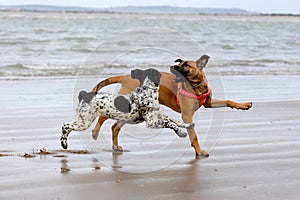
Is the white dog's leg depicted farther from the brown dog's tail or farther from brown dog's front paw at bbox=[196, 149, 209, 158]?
brown dog's front paw at bbox=[196, 149, 209, 158]

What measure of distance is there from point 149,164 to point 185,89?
2.54 ft

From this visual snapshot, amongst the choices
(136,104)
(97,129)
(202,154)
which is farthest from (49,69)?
(136,104)

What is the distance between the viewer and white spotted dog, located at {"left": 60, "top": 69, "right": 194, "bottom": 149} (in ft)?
18.4

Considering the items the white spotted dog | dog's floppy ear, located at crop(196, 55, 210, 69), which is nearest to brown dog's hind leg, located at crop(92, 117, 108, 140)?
the white spotted dog

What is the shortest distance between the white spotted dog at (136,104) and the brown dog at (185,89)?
0.73ft

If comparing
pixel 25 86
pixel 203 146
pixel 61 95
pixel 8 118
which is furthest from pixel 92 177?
pixel 25 86

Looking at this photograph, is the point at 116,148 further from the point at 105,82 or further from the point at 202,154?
the point at 202,154

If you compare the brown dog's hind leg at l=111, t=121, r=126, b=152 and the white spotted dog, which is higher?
the white spotted dog

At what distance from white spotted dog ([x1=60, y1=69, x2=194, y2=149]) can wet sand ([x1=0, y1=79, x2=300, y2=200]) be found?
16.0 inches

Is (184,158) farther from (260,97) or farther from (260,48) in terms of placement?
(260,48)

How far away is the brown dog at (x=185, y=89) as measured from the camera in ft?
19.4

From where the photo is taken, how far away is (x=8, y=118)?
8664 mm

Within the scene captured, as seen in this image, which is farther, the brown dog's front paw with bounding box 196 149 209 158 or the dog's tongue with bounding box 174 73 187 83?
the brown dog's front paw with bounding box 196 149 209 158

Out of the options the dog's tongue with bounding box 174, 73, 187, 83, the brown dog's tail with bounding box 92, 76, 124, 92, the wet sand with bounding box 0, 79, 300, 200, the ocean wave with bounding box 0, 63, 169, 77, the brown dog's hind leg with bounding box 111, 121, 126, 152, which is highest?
the dog's tongue with bounding box 174, 73, 187, 83
